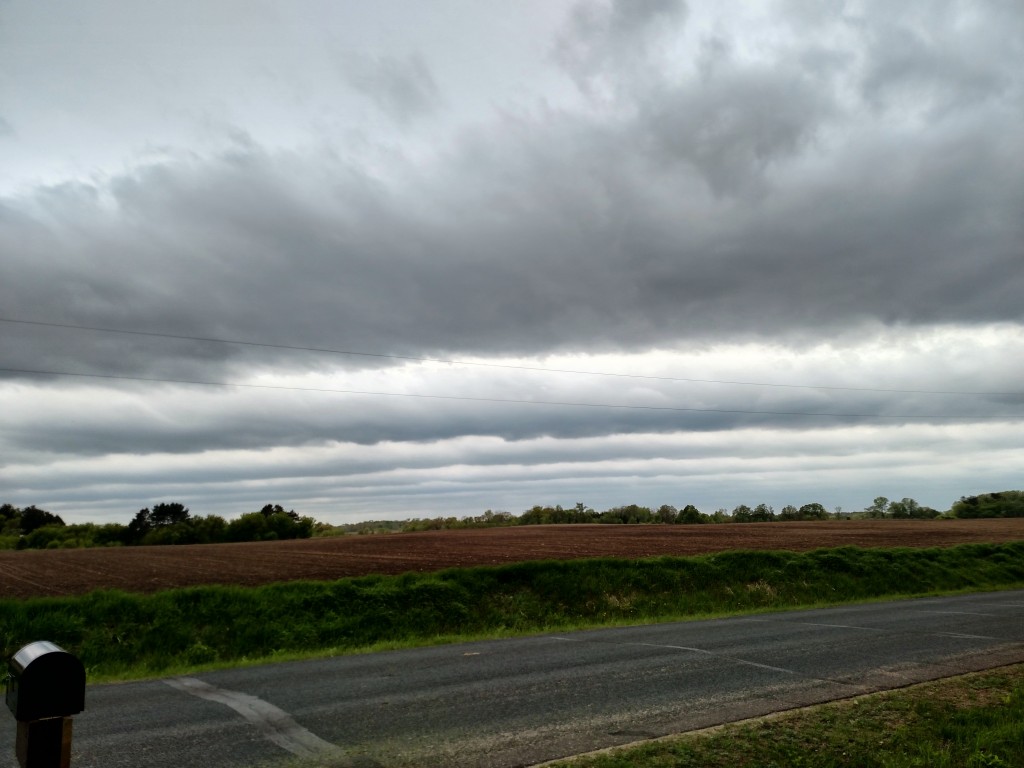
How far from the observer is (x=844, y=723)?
7.42m

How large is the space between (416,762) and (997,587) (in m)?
29.0

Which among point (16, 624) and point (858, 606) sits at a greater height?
point (16, 624)

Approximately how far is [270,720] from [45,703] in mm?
5899

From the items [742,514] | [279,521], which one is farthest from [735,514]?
[279,521]

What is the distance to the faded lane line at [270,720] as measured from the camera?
275 inches

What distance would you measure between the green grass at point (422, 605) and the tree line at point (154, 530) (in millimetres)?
60455

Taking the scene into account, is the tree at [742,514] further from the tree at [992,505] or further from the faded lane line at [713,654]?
the faded lane line at [713,654]

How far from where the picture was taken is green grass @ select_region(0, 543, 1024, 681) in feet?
50.3

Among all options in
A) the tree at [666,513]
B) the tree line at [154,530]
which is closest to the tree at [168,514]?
the tree line at [154,530]

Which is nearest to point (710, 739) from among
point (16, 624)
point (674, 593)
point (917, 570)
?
point (16, 624)

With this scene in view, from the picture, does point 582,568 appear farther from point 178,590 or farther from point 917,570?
point 917,570

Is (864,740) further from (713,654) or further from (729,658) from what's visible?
(713,654)

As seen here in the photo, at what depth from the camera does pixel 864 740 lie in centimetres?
692

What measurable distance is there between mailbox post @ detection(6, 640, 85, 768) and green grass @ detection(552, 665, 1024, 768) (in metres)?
4.41
